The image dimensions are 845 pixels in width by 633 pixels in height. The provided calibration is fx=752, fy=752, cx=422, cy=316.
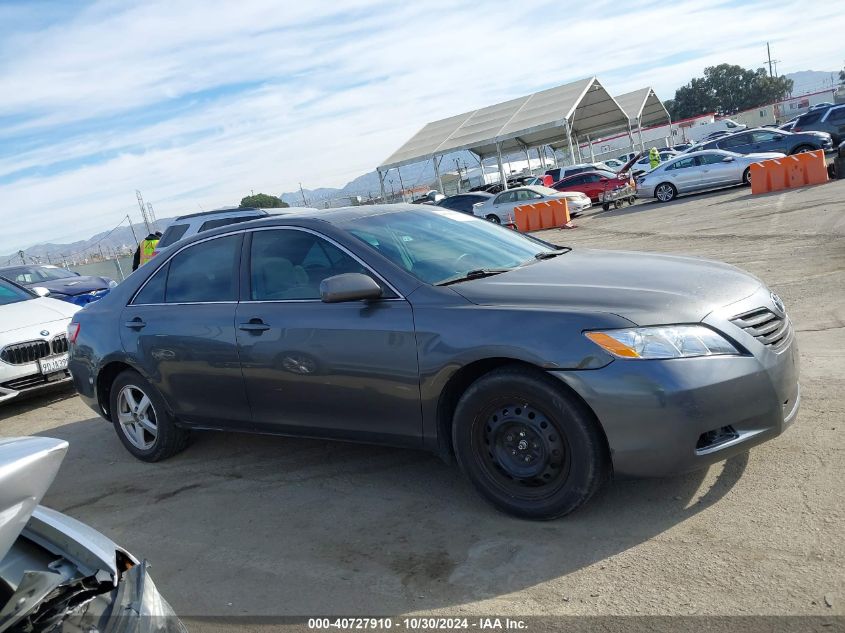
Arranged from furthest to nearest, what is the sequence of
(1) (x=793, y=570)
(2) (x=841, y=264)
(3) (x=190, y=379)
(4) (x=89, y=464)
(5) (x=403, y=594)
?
(2) (x=841, y=264) → (4) (x=89, y=464) → (3) (x=190, y=379) → (5) (x=403, y=594) → (1) (x=793, y=570)

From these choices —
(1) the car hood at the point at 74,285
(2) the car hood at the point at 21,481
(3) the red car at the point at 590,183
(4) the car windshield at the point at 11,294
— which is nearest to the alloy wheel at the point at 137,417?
(2) the car hood at the point at 21,481

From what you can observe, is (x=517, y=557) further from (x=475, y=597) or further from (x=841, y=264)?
(x=841, y=264)

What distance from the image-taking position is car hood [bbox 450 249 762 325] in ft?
11.6

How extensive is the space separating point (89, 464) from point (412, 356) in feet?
10.7

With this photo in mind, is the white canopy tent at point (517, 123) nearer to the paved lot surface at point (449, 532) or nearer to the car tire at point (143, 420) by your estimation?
the car tire at point (143, 420)

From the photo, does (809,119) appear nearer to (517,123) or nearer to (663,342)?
(517,123)

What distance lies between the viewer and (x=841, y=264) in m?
9.27

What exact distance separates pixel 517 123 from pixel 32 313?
31357mm

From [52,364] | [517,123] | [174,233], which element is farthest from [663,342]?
[517,123]

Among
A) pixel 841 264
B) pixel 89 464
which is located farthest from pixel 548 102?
pixel 89 464

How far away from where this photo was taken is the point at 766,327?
12.1 ft

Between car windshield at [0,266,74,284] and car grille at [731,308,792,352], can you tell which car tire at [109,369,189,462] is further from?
car windshield at [0,266,74,284]

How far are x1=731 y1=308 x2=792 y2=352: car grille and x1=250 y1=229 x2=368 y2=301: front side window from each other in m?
2.02

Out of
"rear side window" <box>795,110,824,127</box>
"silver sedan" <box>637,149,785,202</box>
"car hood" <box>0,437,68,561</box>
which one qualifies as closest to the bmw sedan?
"car hood" <box>0,437,68,561</box>
